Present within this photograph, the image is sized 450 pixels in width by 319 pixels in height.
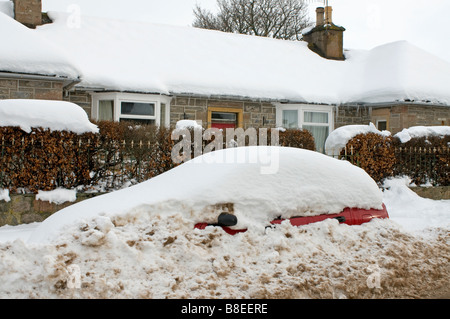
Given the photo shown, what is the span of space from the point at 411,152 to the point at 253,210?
7939 millimetres

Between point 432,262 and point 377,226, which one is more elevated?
point 377,226

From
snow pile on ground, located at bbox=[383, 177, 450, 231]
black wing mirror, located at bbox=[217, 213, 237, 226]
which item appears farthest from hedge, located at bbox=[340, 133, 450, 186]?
black wing mirror, located at bbox=[217, 213, 237, 226]

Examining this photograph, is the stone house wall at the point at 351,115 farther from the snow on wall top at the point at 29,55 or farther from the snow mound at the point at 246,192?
the snow mound at the point at 246,192

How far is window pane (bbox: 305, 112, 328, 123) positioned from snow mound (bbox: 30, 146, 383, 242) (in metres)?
10.9

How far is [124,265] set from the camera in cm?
390

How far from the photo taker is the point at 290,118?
15.9m

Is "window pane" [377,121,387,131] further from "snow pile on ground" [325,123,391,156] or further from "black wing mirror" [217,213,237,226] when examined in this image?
"black wing mirror" [217,213,237,226]

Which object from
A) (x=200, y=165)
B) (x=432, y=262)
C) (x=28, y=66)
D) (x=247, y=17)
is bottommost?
(x=432, y=262)

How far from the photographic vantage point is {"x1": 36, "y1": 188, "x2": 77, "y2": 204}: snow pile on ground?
23.9ft

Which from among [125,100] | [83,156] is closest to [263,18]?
[125,100]

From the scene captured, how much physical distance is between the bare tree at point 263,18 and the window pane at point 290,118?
1553 centimetres

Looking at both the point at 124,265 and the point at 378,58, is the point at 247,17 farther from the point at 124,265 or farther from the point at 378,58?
the point at 124,265

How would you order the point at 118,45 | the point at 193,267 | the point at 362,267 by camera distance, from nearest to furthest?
the point at 193,267 < the point at 362,267 < the point at 118,45

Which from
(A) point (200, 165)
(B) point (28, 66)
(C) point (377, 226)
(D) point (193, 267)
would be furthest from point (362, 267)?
(B) point (28, 66)
